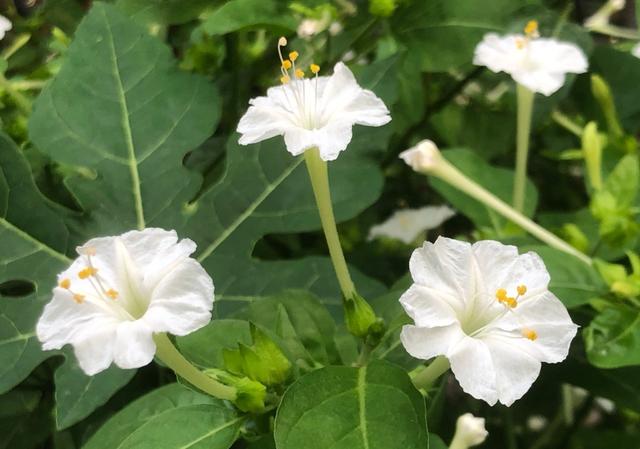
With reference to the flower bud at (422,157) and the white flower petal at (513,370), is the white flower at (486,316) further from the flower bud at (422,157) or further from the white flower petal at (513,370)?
the flower bud at (422,157)

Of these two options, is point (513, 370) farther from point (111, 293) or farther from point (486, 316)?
point (111, 293)

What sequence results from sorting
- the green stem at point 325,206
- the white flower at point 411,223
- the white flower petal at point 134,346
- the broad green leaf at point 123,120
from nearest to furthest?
the white flower petal at point 134,346, the green stem at point 325,206, the broad green leaf at point 123,120, the white flower at point 411,223

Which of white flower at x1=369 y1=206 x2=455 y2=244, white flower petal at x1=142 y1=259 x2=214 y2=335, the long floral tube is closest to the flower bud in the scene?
the long floral tube

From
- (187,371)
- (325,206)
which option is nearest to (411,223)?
(325,206)

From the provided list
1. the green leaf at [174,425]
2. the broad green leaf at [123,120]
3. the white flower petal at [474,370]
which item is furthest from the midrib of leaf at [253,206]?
the white flower petal at [474,370]

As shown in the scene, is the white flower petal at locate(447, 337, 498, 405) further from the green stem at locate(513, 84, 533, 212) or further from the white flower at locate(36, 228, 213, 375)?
the green stem at locate(513, 84, 533, 212)
